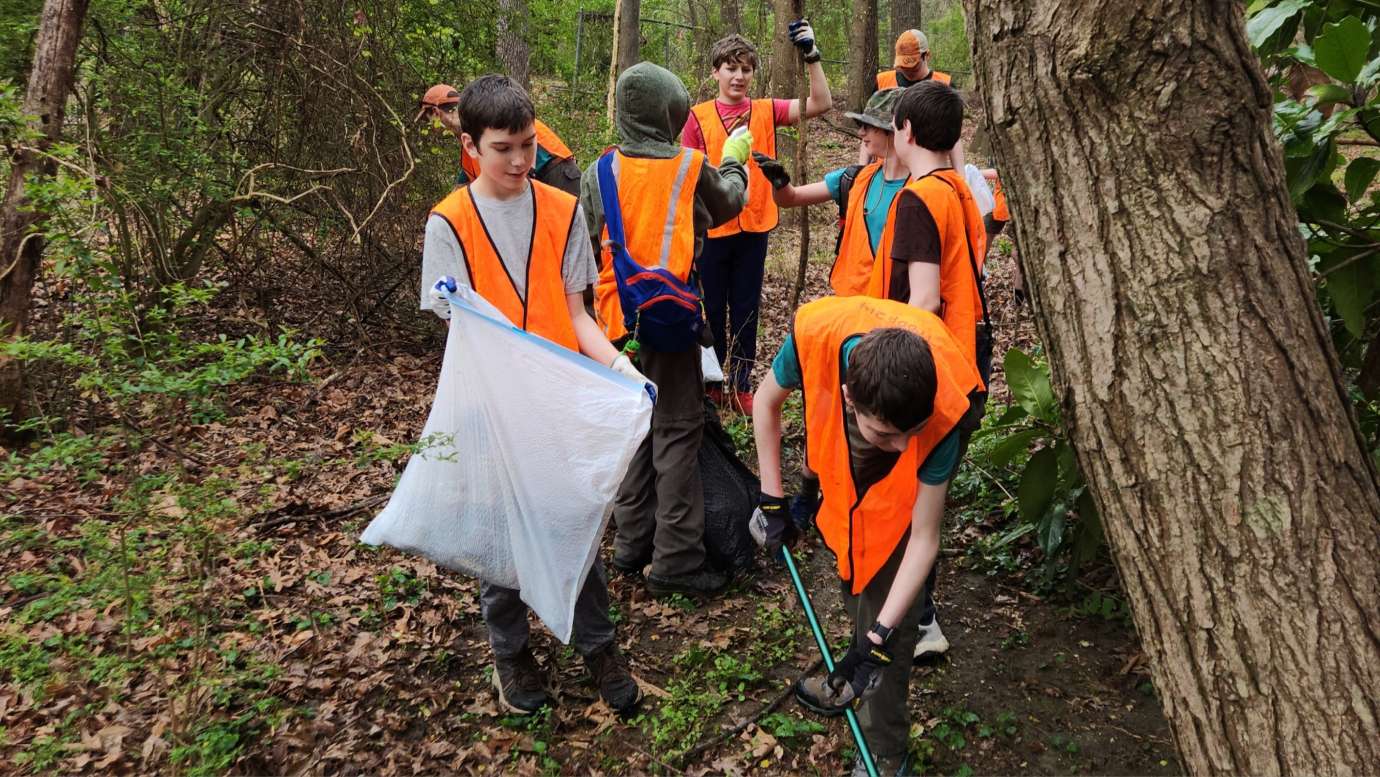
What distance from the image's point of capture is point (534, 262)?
2869mm

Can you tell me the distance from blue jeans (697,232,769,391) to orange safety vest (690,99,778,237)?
0.08 m

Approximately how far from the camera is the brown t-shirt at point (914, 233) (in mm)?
2943

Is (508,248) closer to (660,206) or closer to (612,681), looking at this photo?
(660,206)

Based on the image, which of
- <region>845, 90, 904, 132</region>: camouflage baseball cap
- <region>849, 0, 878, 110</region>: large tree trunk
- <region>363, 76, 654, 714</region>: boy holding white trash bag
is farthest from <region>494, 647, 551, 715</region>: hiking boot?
<region>849, 0, 878, 110</region>: large tree trunk

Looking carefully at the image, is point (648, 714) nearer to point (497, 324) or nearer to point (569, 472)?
point (569, 472)

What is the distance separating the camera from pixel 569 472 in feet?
8.77

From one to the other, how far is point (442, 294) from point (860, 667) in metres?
1.64

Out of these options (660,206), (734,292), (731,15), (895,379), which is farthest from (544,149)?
(731,15)

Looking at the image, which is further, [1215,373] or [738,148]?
[738,148]

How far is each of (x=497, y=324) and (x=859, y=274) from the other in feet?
4.98

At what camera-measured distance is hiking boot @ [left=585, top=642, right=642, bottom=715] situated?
302 centimetres

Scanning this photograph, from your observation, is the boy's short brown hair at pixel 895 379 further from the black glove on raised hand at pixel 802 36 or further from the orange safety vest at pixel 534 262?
the black glove on raised hand at pixel 802 36

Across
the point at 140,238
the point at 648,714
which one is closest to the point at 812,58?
the point at 648,714

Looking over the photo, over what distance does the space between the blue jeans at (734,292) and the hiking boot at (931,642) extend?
202 centimetres
